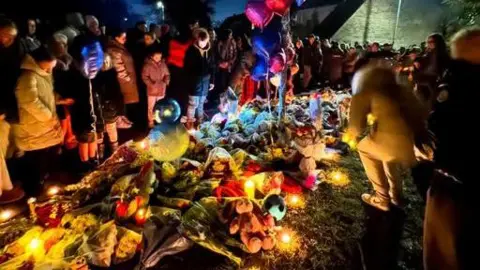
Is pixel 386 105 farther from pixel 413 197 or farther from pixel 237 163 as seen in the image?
pixel 237 163

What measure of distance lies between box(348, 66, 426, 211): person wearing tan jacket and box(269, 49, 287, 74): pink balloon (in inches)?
103

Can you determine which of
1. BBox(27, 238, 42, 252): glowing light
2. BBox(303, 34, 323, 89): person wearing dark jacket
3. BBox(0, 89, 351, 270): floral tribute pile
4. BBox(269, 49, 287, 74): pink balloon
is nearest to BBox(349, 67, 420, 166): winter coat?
BBox(0, 89, 351, 270): floral tribute pile

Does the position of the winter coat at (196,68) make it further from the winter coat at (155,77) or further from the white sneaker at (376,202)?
the white sneaker at (376,202)

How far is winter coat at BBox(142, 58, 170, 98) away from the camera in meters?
6.45

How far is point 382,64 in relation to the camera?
369 centimetres

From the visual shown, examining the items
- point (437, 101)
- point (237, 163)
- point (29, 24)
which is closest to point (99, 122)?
point (237, 163)

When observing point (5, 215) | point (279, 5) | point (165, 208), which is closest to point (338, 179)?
point (165, 208)

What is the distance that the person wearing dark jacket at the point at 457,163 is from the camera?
2289mm

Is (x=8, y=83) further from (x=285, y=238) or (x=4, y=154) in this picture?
(x=285, y=238)

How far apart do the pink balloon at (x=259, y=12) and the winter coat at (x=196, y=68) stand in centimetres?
107

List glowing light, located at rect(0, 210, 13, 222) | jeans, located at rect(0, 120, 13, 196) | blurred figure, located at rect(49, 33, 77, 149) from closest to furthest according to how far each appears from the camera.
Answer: glowing light, located at rect(0, 210, 13, 222) < jeans, located at rect(0, 120, 13, 196) < blurred figure, located at rect(49, 33, 77, 149)

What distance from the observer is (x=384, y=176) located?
13.8ft

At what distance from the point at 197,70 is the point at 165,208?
342cm

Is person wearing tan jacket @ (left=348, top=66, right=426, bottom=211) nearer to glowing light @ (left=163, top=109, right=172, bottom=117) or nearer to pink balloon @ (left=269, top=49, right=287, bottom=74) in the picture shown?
glowing light @ (left=163, top=109, right=172, bottom=117)
